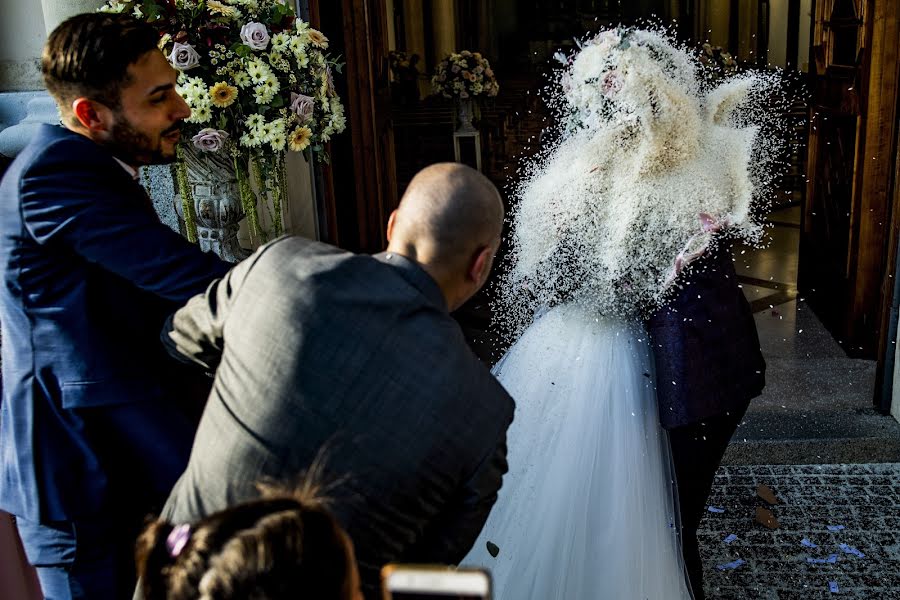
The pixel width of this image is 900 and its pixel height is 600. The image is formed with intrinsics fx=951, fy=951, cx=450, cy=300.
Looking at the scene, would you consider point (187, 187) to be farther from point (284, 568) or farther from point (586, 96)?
point (284, 568)

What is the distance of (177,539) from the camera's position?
117 cm

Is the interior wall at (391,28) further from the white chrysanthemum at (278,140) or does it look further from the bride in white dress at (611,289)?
the bride in white dress at (611,289)

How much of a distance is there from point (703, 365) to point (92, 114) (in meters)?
1.62

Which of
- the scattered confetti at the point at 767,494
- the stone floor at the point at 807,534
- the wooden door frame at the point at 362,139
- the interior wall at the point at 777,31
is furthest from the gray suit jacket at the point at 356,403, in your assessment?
the interior wall at the point at 777,31

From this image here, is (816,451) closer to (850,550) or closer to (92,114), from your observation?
(850,550)

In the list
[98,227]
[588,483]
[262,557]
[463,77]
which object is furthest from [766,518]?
[463,77]

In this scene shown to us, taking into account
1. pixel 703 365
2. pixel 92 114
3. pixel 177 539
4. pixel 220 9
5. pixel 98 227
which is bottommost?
pixel 703 365

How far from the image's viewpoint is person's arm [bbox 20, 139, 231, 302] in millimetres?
1944

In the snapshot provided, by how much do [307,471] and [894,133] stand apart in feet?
13.7

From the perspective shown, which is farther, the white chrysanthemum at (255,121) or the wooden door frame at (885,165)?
the wooden door frame at (885,165)

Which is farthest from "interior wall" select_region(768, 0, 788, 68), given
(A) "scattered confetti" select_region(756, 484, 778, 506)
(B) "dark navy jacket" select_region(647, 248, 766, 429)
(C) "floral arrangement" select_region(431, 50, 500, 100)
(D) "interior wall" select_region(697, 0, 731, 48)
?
(B) "dark navy jacket" select_region(647, 248, 766, 429)

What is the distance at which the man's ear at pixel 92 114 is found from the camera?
204 centimetres

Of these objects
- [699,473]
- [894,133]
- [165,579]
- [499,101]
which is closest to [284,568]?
[165,579]

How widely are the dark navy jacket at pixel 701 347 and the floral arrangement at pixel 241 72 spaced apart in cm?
136
